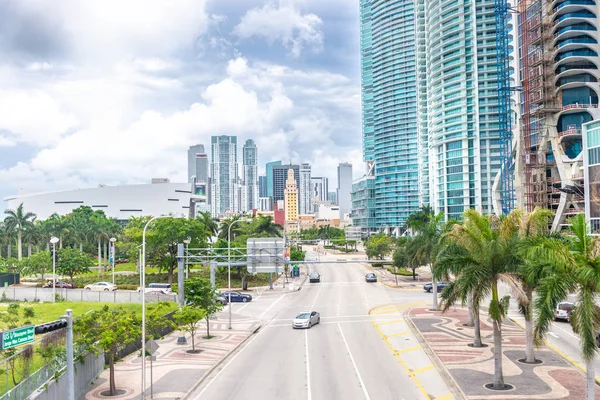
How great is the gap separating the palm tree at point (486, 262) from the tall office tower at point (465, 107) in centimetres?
12709

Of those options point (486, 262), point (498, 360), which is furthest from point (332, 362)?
point (486, 262)

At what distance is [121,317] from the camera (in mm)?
28281

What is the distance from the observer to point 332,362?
105 feet

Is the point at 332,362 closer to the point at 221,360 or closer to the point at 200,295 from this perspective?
the point at 221,360

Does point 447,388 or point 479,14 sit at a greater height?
point 479,14

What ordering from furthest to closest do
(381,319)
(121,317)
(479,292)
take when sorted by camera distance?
(381,319) < (121,317) < (479,292)

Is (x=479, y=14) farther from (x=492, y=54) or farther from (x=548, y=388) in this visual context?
(x=548, y=388)

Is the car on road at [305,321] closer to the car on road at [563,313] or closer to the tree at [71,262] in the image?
the car on road at [563,313]

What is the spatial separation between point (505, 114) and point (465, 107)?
41.3m

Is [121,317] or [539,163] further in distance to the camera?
[539,163]

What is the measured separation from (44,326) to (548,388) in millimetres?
21838

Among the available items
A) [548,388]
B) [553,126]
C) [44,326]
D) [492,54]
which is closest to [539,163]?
[553,126]

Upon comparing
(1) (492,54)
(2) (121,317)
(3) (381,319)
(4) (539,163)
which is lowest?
(3) (381,319)

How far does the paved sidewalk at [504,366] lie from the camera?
25.1 metres
